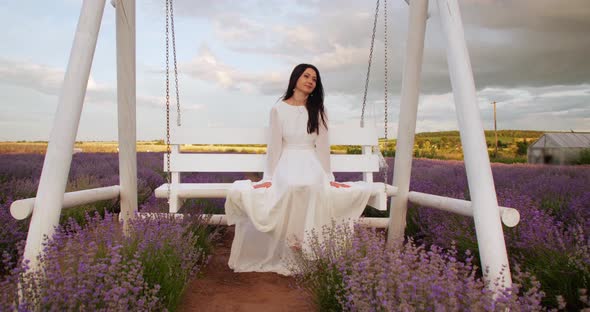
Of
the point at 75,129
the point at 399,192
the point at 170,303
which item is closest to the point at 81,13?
the point at 75,129

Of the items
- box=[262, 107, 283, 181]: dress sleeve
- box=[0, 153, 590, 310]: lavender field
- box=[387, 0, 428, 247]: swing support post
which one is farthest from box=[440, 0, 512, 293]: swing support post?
box=[262, 107, 283, 181]: dress sleeve

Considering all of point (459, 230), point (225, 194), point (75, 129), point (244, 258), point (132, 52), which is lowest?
point (244, 258)

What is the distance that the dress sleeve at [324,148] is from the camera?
3.78 metres

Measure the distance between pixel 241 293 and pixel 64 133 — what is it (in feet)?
4.35

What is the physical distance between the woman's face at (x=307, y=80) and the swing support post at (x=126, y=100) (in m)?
1.18

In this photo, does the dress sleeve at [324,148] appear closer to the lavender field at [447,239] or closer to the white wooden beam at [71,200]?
the lavender field at [447,239]

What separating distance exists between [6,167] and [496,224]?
558 centimetres

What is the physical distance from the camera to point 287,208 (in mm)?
3383

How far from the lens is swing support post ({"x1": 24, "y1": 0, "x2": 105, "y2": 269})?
2473 millimetres

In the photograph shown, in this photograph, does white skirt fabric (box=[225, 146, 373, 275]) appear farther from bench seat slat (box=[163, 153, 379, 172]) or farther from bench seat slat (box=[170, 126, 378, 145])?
bench seat slat (box=[170, 126, 378, 145])

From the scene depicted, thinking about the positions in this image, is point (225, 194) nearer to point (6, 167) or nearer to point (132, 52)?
point (132, 52)

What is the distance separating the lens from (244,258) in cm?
365

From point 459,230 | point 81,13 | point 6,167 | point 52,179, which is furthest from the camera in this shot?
point 6,167

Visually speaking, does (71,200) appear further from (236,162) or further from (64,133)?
(236,162)
